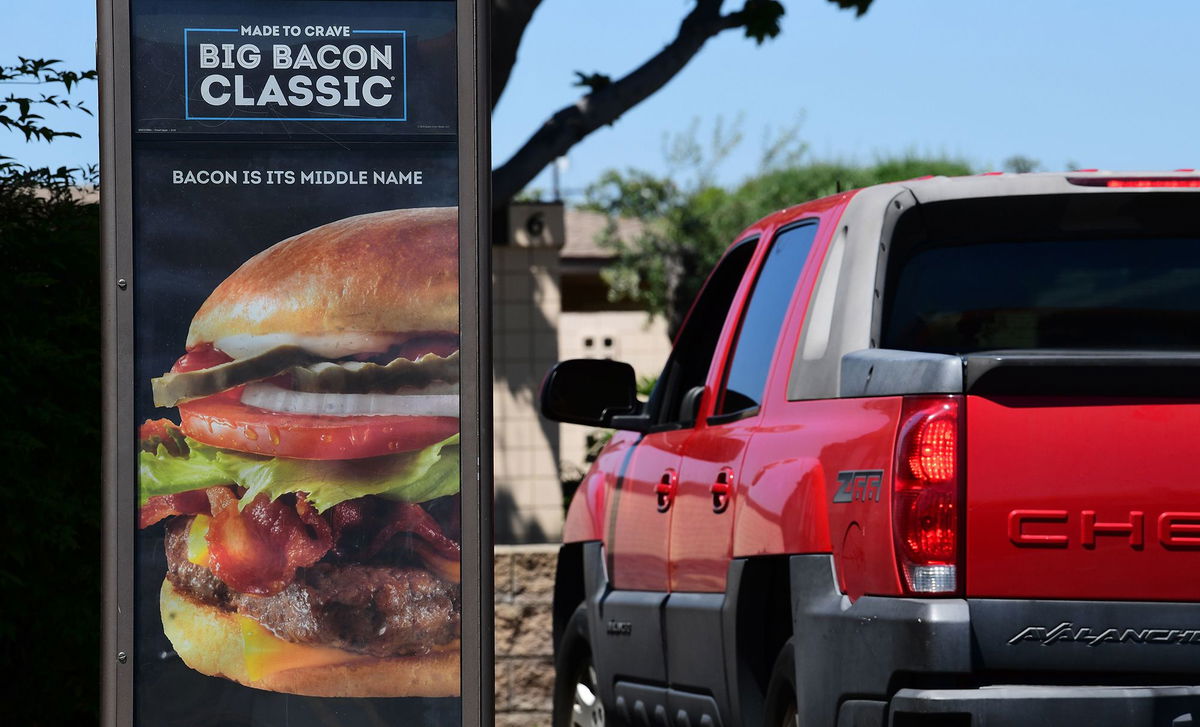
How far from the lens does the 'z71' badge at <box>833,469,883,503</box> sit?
433 cm

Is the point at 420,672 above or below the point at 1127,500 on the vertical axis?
below

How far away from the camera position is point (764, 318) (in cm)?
571

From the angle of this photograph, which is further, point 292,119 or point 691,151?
point 691,151

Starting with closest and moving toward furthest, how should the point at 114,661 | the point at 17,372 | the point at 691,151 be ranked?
the point at 114,661 → the point at 17,372 → the point at 691,151

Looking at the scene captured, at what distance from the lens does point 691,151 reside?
37.8 m

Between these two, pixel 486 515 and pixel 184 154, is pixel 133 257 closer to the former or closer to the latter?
pixel 184 154

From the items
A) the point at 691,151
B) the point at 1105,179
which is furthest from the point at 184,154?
the point at 691,151

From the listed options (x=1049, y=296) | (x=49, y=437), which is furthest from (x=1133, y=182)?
(x=49, y=437)

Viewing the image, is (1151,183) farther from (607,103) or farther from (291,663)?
(607,103)

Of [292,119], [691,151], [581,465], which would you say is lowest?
[581,465]

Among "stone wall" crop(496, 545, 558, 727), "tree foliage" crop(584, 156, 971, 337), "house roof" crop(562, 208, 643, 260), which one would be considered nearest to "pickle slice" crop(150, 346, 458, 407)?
"stone wall" crop(496, 545, 558, 727)

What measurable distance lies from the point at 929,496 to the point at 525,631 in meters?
6.04

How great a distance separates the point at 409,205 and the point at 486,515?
83cm

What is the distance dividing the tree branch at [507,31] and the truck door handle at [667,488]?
22.1ft
